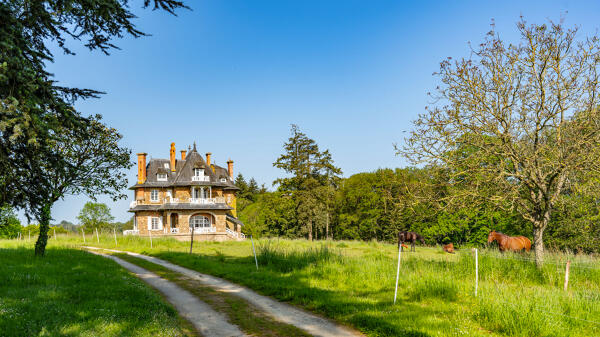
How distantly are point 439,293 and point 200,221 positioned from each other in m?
41.1

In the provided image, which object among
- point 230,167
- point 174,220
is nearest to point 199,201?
point 174,220

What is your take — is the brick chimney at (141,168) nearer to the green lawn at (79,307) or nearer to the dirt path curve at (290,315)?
the green lawn at (79,307)

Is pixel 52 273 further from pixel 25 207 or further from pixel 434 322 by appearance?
pixel 434 322

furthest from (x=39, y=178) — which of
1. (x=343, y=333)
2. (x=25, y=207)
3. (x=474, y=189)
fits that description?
(x=474, y=189)

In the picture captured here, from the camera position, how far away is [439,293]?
9852mm

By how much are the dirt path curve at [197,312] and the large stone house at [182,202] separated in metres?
33.4

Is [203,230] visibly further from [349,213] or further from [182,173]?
[349,213]

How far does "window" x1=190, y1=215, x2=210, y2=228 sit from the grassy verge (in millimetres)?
34139

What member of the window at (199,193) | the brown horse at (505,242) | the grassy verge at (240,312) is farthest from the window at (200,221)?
the brown horse at (505,242)

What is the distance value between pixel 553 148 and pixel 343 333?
35.1 ft

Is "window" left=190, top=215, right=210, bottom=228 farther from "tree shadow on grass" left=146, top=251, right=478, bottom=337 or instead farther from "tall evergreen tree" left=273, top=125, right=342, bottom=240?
"tree shadow on grass" left=146, top=251, right=478, bottom=337

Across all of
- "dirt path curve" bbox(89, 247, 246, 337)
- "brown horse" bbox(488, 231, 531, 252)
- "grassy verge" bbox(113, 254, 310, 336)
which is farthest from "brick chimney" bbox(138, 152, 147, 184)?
"brown horse" bbox(488, 231, 531, 252)

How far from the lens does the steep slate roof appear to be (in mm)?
46938

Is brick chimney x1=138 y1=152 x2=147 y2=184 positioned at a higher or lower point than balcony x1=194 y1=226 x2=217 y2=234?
higher
